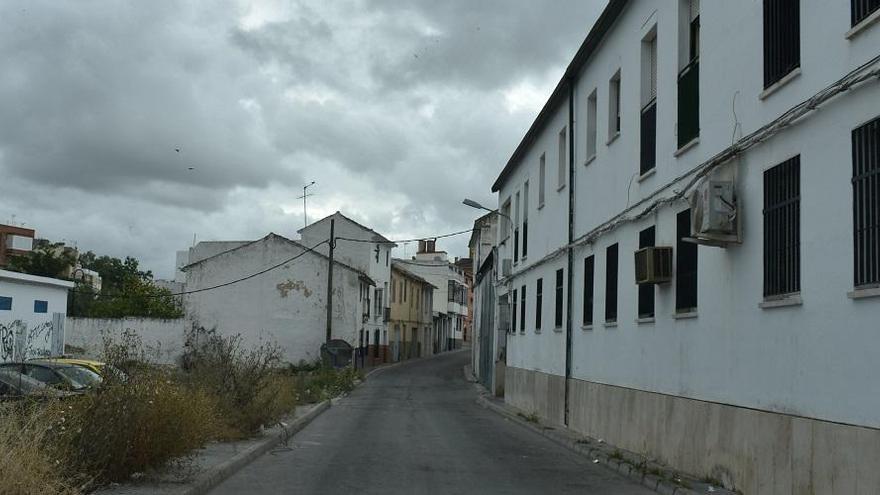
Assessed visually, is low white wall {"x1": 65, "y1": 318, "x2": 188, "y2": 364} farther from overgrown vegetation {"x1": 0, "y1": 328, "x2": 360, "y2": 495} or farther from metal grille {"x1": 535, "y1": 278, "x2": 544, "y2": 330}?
overgrown vegetation {"x1": 0, "y1": 328, "x2": 360, "y2": 495}

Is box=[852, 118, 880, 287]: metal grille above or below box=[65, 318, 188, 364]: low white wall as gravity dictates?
above

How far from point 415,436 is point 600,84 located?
7.81 meters

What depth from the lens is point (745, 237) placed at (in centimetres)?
991

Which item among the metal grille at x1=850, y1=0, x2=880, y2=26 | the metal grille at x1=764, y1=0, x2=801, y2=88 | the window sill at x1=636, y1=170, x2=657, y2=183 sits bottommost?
the window sill at x1=636, y1=170, x2=657, y2=183

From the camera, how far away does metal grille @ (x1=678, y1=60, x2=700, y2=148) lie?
466 inches

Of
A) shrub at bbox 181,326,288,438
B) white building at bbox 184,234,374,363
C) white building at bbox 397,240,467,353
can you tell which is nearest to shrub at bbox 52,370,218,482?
shrub at bbox 181,326,288,438

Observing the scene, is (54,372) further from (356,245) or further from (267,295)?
(356,245)

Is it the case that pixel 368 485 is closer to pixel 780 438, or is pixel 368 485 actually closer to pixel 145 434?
pixel 145 434

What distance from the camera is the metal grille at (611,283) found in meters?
15.7

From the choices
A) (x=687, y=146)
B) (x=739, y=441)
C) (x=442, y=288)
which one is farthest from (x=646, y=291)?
(x=442, y=288)

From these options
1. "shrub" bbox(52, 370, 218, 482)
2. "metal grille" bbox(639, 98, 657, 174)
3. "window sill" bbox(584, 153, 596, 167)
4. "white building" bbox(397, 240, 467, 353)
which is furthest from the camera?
"white building" bbox(397, 240, 467, 353)

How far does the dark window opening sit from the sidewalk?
7.14 ft

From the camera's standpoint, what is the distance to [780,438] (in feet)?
28.5

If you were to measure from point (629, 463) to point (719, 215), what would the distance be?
4.25 metres
